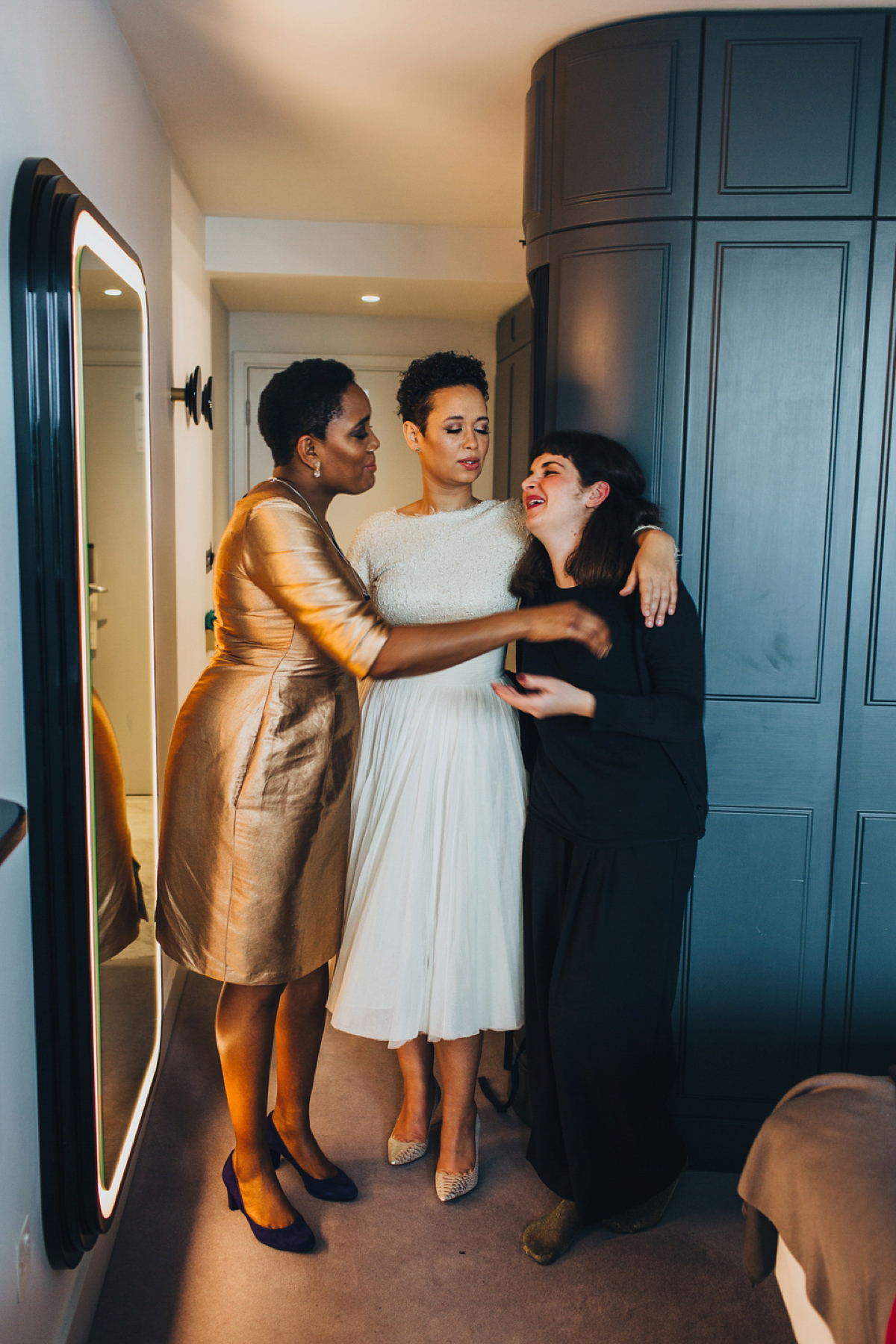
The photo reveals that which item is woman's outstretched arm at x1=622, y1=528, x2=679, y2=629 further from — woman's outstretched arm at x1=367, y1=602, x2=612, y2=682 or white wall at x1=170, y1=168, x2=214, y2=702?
white wall at x1=170, y1=168, x2=214, y2=702

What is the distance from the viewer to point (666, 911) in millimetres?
1919

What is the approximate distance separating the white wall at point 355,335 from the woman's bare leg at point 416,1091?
134 inches

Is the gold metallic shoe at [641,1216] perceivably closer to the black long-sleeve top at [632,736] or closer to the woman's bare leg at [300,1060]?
the woman's bare leg at [300,1060]

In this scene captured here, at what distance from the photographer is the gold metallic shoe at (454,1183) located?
209 centimetres

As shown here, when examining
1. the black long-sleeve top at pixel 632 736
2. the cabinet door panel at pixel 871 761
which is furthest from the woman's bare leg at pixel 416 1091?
the cabinet door panel at pixel 871 761

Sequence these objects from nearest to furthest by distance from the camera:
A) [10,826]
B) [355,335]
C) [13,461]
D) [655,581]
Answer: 1. [10,826]
2. [13,461]
3. [655,581]
4. [355,335]

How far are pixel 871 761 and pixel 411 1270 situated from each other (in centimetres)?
143

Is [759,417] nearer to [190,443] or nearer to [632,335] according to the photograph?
[632,335]

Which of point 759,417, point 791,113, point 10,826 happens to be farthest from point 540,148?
point 10,826

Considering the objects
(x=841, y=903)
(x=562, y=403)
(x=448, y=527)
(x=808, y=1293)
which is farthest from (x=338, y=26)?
(x=808, y=1293)

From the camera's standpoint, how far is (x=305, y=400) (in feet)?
6.14

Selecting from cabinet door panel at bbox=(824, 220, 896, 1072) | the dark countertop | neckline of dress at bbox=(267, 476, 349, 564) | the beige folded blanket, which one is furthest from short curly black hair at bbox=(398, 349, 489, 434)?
the beige folded blanket

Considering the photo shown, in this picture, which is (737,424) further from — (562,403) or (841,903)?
(841,903)

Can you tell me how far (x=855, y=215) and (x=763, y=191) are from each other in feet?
0.64
